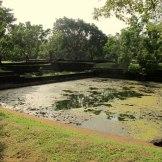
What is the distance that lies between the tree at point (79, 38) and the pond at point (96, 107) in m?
50.8

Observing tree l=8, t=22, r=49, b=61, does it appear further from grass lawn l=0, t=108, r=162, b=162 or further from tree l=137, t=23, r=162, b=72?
grass lawn l=0, t=108, r=162, b=162

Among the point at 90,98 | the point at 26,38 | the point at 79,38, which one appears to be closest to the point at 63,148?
the point at 90,98

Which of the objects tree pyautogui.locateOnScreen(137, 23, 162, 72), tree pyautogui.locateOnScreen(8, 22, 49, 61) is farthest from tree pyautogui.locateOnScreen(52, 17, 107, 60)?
tree pyautogui.locateOnScreen(137, 23, 162, 72)

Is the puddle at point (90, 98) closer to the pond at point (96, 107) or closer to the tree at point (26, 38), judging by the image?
the pond at point (96, 107)

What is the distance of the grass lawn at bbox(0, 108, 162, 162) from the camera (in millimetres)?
8734

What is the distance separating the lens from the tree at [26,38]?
4796 cm

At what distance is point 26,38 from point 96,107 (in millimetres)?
36992

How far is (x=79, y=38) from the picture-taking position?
7956 cm

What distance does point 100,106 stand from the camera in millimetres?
20203

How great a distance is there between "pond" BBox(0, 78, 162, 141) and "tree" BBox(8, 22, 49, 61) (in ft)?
72.0

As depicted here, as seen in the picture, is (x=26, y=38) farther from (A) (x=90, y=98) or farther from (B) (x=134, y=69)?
(A) (x=90, y=98)

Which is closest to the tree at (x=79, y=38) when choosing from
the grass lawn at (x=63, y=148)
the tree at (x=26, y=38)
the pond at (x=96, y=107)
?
the tree at (x=26, y=38)

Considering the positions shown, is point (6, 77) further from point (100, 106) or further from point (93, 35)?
point (93, 35)

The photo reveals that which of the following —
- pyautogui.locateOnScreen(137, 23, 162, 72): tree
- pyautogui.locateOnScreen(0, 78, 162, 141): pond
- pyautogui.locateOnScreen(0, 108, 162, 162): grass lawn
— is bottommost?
pyautogui.locateOnScreen(0, 78, 162, 141): pond
